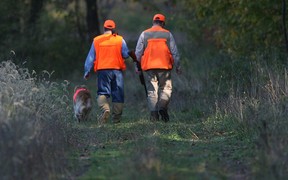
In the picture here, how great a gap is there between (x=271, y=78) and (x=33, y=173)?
20.0 ft

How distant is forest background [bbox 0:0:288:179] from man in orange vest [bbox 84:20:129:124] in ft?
2.50

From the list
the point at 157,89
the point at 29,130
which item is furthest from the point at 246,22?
the point at 29,130

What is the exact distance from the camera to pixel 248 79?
50.7 ft

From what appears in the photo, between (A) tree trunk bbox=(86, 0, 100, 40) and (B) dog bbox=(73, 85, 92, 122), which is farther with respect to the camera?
(A) tree trunk bbox=(86, 0, 100, 40)

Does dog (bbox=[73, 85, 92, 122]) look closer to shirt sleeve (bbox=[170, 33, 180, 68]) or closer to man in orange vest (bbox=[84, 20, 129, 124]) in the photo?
man in orange vest (bbox=[84, 20, 129, 124])

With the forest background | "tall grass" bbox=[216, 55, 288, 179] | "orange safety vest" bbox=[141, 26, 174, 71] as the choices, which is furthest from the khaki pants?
"tall grass" bbox=[216, 55, 288, 179]

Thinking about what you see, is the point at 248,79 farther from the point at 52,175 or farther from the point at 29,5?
the point at 29,5

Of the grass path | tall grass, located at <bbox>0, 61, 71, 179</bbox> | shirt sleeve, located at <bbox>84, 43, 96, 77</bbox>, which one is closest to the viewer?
tall grass, located at <bbox>0, 61, 71, 179</bbox>

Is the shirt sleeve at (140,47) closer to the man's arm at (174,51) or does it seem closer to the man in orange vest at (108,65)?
the man in orange vest at (108,65)

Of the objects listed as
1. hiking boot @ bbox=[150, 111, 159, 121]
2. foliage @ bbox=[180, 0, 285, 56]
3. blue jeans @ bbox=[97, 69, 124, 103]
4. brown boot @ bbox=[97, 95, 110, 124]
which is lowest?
hiking boot @ bbox=[150, 111, 159, 121]

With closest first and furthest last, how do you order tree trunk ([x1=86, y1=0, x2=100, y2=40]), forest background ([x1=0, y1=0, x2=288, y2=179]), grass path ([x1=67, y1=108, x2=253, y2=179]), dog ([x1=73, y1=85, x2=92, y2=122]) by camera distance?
grass path ([x1=67, y1=108, x2=253, y2=179]) → forest background ([x1=0, y1=0, x2=288, y2=179]) → dog ([x1=73, y1=85, x2=92, y2=122]) → tree trunk ([x1=86, y1=0, x2=100, y2=40])

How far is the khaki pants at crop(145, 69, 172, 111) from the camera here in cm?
1475

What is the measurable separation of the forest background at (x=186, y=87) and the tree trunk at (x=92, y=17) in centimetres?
4

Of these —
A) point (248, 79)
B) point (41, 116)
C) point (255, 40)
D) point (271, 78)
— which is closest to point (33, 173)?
point (41, 116)
